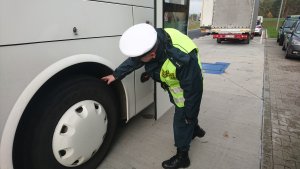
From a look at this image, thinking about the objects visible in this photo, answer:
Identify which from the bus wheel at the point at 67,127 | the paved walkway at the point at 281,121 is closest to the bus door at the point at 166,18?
the bus wheel at the point at 67,127

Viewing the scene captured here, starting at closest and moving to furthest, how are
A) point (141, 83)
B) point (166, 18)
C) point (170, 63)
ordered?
point (170, 63), point (141, 83), point (166, 18)

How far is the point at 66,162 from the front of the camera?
208 cm

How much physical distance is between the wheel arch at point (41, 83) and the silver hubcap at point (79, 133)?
0.28 metres

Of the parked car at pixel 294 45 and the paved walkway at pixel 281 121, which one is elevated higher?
the parked car at pixel 294 45

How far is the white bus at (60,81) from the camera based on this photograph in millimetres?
1578

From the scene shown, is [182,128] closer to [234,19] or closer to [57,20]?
[57,20]

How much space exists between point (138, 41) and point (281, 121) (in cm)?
296

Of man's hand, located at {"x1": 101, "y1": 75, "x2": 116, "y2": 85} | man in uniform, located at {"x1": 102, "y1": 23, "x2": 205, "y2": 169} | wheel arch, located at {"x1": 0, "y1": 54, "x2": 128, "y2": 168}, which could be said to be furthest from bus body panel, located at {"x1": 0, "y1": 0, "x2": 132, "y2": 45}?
man's hand, located at {"x1": 101, "y1": 75, "x2": 116, "y2": 85}

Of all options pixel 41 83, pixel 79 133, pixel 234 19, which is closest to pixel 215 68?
pixel 79 133

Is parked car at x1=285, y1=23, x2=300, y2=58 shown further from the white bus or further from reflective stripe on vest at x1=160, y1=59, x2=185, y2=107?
reflective stripe on vest at x1=160, y1=59, x2=185, y2=107

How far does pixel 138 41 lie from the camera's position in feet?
6.57

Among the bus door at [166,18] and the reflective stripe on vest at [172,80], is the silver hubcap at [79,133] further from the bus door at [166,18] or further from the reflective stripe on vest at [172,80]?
the bus door at [166,18]

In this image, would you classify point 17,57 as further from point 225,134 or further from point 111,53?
point 225,134

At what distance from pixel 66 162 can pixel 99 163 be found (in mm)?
594
